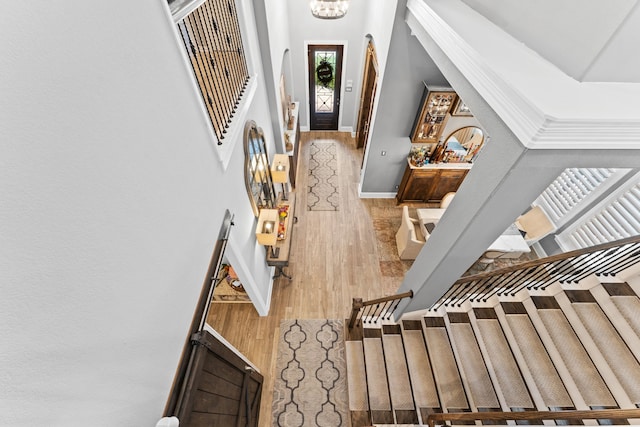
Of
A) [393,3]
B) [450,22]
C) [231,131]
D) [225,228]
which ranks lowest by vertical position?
[225,228]

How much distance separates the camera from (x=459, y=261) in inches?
100

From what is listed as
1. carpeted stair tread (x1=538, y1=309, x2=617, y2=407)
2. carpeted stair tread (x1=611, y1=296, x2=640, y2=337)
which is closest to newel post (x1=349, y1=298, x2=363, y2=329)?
carpeted stair tread (x1=538, y1=309, x2=617, y2=407)

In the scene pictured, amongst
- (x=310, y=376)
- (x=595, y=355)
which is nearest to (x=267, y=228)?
(x=310, y=376)

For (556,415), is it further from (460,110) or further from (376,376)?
(460,110)

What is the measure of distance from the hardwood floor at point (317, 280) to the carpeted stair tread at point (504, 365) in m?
1.56

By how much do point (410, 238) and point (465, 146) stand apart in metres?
2.39

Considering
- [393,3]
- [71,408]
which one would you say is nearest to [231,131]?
[71,408]

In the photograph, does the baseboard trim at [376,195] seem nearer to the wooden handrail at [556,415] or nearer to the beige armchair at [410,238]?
the beige armchair at [410,238]

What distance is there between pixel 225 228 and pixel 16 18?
76.1 inches

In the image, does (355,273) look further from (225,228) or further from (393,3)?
(393,3)

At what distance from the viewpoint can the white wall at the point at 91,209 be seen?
30.9 inches

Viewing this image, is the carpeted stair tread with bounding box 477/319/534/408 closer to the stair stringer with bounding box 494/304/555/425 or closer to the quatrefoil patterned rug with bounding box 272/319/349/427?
the stair stringer with bounding box 494/304/555/425

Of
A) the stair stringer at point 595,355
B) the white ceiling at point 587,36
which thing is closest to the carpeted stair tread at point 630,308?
the stair stringer at point 595,355

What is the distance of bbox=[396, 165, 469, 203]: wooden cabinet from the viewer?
5.41m
